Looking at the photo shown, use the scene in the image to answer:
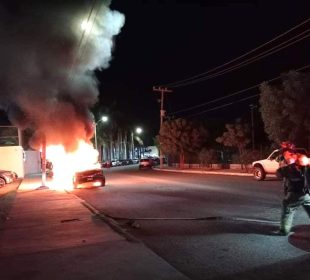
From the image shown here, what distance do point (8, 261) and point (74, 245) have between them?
4.42 feet

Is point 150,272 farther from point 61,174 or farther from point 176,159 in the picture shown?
point 176,159

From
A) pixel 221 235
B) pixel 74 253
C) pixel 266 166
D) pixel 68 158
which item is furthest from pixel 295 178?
pixel 68 158

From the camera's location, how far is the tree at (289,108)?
29.7 m

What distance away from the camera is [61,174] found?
3547cm

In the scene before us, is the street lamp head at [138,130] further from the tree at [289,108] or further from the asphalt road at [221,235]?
the asphalt road at [221,235]

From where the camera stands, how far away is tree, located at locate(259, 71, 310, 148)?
29.7 meters

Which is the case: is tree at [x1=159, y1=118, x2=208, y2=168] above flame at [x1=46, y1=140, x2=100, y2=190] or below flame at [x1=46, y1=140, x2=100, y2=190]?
above

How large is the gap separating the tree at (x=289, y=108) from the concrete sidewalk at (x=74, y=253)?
2013 cm

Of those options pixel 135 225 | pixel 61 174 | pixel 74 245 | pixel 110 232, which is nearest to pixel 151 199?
pixel 135 225

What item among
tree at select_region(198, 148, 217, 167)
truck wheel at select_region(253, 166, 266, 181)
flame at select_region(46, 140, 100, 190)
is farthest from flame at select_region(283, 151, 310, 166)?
tree at select_region(198, 148, 217, 167)

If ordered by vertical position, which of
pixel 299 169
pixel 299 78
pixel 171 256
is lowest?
pixel 171 256

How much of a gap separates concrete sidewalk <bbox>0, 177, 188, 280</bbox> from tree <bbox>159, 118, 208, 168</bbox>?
38.8 m

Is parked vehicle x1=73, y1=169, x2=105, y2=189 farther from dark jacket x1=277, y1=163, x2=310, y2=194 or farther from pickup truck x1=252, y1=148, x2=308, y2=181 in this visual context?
dark jacket x1=277, y1=163, x2=310, y2=194

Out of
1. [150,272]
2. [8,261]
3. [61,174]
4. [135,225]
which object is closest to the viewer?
[150,272]
